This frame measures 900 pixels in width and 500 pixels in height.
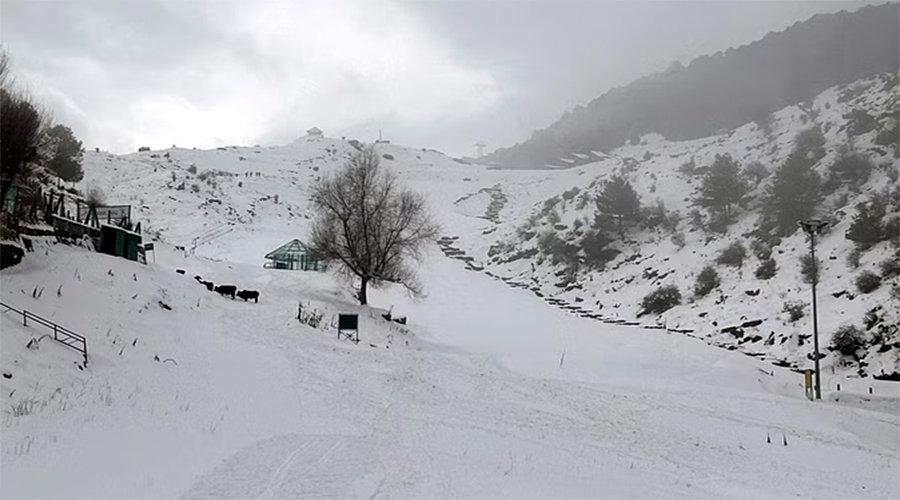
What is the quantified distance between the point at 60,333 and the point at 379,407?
793 cm

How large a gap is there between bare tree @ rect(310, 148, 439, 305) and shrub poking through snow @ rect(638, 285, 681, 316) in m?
13.2

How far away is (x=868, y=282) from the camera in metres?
22.3

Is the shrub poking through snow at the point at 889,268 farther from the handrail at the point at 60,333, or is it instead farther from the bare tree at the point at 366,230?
the handrail at the point at 60,333

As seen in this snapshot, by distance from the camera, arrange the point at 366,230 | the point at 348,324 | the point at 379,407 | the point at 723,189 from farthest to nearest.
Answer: the point at 723,189 → the point at 366,230 → the point at 348,324 → the point at 379,407

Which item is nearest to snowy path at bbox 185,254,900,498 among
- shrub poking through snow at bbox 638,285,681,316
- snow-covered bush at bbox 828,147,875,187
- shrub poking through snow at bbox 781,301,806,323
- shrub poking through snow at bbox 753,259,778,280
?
shrub poking through snow at bbox 781,301,806,323

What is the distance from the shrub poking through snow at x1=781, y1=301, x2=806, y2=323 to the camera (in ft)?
76.1

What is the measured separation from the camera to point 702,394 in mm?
17781

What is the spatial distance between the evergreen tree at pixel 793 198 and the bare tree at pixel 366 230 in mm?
20621

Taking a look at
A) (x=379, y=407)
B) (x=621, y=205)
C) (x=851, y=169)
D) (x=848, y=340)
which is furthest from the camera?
(x=621, y=205)

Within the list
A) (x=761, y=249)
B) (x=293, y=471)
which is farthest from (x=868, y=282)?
(x=293, y=471)

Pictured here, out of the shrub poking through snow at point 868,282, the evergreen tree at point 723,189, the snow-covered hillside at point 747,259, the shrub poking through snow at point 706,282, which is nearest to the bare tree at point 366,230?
the snow-covered hillside at point 747,259

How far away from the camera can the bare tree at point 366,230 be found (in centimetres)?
3066

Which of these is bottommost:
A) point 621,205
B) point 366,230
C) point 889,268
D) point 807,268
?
point 889,268

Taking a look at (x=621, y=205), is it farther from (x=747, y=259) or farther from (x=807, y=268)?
(x=807, y=268)
